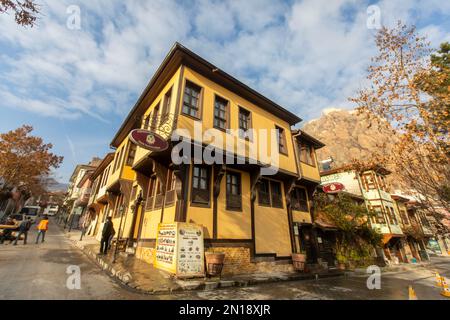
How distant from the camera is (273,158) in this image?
1122 cm

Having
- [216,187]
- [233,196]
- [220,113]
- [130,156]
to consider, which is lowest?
[233,196]

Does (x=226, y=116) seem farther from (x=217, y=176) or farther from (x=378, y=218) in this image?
(x=378, y=218)

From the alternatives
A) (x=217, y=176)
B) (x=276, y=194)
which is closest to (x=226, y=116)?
(x=217, y=176)

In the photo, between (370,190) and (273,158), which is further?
(370,190)

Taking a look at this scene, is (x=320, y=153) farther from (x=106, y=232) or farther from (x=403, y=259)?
(x=106, y=232)

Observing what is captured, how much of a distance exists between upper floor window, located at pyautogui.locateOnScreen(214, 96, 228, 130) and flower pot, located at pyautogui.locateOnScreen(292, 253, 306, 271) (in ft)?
24.5

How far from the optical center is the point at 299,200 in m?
13.4

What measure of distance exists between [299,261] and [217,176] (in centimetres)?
611

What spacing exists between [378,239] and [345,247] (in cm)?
488

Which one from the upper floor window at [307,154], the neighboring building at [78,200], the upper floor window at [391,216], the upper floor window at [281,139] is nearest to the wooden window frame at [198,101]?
the upper floor window at [281,139]

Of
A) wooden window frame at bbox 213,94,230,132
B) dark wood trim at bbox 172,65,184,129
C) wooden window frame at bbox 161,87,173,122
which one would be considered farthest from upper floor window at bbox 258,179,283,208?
wooden window frame at bbox 161,87,173,122

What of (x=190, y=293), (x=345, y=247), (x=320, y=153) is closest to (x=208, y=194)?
(x=190, y=293)

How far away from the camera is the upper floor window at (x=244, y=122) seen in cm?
1053

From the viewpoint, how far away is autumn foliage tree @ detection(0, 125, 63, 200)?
19.7m
